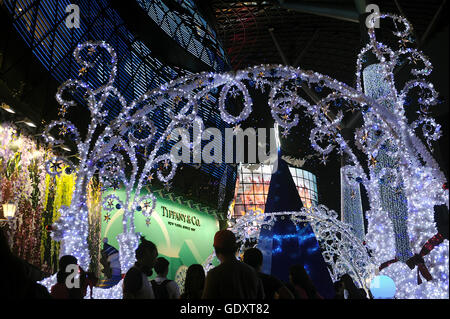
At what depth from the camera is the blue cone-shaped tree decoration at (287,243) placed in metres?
7.47

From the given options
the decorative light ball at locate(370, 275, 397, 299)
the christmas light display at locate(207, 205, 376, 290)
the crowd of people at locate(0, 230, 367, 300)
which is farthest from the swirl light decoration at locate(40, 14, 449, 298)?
the crowd of people at locate(0, 230, 367, 300)

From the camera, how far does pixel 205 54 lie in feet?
69.2

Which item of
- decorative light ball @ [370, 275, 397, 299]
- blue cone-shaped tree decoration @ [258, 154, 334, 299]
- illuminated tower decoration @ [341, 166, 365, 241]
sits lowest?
decorative light ball @ [370, 275, 397, 299]

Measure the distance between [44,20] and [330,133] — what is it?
781cm

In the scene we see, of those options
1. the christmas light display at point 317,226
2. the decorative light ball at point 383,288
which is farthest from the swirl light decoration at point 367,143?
the christmas light display at point 317,226

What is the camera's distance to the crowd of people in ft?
7.47

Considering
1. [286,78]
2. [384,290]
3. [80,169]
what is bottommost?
[384,290]

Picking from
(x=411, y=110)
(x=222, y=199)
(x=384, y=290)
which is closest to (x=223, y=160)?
(x=222, y=199)

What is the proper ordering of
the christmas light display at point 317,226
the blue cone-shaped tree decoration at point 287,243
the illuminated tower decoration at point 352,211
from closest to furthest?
the blue cone-shaped tree decoration at point 287,243
the christmas light display at point 317,226
the illuminated tower decoration at point 352,211

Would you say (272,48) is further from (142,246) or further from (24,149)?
(142,246)

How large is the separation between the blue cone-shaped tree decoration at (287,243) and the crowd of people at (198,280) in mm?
3713

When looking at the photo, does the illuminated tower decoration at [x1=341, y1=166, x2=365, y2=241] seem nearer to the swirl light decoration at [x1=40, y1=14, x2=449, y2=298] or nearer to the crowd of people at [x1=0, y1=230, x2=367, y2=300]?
the swirl light decoration at [x1=40, y1=14, x2=449, y2=298]

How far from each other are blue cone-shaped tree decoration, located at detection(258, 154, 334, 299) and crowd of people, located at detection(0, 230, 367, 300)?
3713mm

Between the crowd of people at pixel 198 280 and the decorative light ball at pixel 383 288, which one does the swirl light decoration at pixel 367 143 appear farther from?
the crowd of people at pixel 198 280
